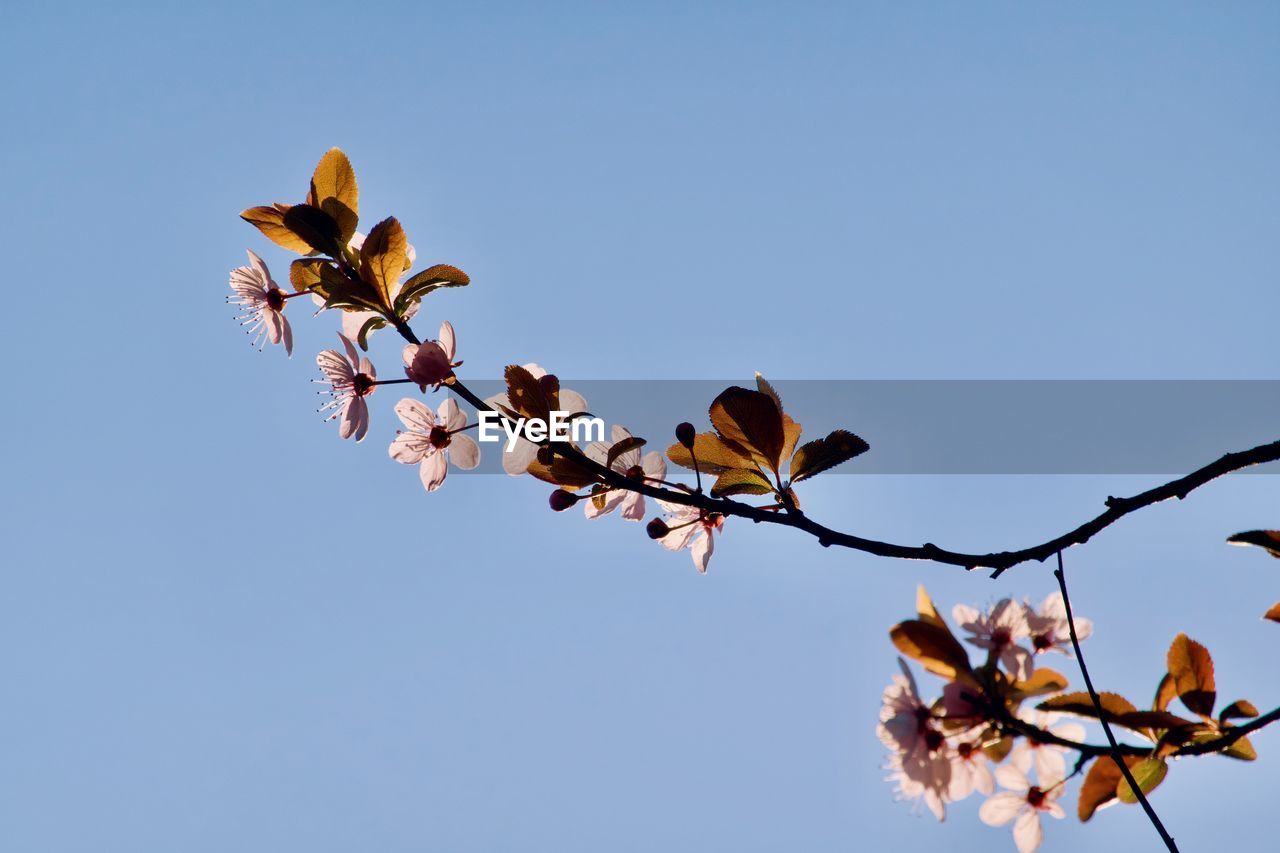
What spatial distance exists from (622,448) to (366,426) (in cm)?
45

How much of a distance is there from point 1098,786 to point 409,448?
112cm

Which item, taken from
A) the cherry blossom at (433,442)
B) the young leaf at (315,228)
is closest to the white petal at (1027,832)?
the cherry blossom at (433,442)

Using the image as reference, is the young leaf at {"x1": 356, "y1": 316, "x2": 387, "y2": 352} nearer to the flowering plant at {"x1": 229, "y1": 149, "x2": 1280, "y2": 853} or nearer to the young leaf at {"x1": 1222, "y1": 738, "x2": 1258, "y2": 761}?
the flowering plant at {"x1": 229, "y1": 149, "x2": 1280, "y2": 853}

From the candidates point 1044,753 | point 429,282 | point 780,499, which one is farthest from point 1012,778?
point 429,282

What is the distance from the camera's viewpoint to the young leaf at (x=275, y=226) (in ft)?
4.40

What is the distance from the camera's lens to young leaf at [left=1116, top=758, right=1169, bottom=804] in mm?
1186

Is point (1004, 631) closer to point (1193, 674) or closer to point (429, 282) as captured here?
point (1193, 674)

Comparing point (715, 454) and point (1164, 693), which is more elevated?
point (715, 454)

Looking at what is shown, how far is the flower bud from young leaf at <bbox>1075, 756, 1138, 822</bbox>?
78 centimetres

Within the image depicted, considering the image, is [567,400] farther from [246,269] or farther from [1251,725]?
[1251,725]

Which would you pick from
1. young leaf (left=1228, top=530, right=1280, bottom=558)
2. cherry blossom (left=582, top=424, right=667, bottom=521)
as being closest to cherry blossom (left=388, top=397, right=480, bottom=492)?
cherry blossom (left=582, top=424, right=667, bottom=521)

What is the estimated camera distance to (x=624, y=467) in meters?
1.40

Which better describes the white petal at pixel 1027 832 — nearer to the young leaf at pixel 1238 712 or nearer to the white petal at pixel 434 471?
the young leaf at pixel 1238 712

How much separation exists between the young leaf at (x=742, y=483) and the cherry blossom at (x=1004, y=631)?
1.02ft
